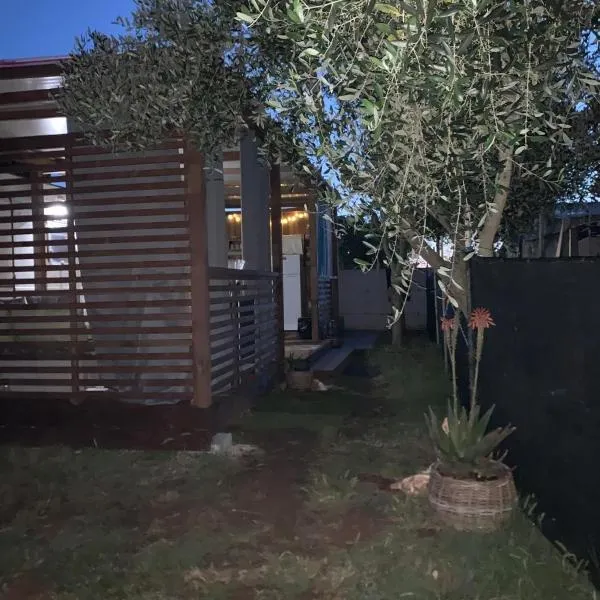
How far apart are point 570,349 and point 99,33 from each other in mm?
4107

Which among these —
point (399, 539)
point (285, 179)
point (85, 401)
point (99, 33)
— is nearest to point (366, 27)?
point (399, 539)

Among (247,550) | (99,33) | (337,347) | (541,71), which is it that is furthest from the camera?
(337,347)

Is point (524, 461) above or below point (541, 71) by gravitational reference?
below

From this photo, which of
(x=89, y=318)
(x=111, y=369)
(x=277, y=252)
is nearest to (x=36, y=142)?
(x=89, y=318)

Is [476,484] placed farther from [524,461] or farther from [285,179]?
[285,179]

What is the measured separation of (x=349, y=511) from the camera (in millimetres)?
3898

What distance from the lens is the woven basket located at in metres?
3.42

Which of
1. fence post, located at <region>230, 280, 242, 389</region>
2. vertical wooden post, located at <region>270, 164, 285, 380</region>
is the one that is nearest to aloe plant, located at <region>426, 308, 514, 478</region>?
fence post, located at <region>230, 280, 242, 389</region>

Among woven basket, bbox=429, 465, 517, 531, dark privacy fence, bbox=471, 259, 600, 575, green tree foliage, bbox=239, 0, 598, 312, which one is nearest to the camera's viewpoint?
green tree foliage, bbox=239, 0, 598, 312

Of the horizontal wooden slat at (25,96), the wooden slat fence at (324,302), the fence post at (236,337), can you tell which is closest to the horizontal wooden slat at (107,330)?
the fence post at (236,337)

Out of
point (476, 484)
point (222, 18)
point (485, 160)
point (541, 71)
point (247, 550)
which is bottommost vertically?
point (247, 550)

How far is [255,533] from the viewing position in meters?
3.62

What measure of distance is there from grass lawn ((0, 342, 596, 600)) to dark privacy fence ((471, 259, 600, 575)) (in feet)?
0.95

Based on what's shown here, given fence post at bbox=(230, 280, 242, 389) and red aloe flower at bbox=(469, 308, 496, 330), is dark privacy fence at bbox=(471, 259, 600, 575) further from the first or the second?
fence post at bbox=(230, 280, 242, 389)
